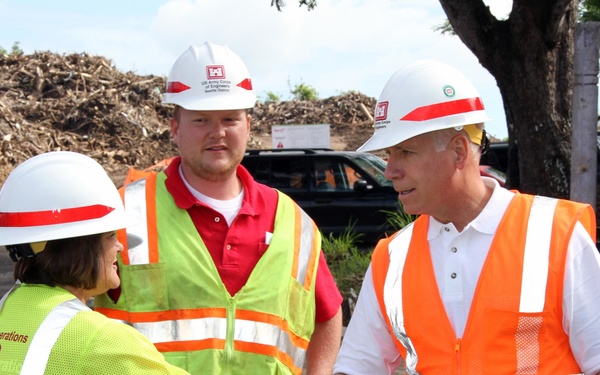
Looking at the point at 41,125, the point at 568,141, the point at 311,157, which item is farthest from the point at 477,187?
Result: the point at 41,125

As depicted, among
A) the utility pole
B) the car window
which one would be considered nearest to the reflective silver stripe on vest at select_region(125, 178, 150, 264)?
the utility pole

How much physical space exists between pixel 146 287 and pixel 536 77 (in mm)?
6235

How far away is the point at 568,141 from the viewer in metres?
8.27

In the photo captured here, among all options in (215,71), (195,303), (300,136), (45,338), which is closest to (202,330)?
(195,303)

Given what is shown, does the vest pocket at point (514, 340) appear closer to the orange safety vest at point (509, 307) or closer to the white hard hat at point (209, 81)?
the orange safety vest at point (509, 307)

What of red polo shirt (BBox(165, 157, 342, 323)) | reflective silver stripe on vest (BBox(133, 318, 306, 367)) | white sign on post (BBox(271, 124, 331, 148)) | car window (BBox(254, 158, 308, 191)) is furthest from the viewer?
white sign on post (BBox(271, 124, 331, 148))

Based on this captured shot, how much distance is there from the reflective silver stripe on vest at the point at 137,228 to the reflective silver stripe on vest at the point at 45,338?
32.4 inches

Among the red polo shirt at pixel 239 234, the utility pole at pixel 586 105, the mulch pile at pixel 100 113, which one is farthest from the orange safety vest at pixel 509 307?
the mulch pile at pixel 100 113

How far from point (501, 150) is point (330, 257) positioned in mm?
6337

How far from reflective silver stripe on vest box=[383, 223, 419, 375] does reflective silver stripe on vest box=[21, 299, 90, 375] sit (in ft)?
3.48

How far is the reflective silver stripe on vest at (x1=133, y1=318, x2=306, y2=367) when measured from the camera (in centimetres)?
311

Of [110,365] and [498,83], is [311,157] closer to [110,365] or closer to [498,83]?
[498,83]

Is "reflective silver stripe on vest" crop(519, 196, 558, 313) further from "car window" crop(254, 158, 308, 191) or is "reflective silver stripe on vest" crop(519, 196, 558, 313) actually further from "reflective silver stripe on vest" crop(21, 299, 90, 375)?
"car window" crop(254, 158, 308, 191)

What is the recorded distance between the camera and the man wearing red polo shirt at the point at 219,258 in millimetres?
3133
